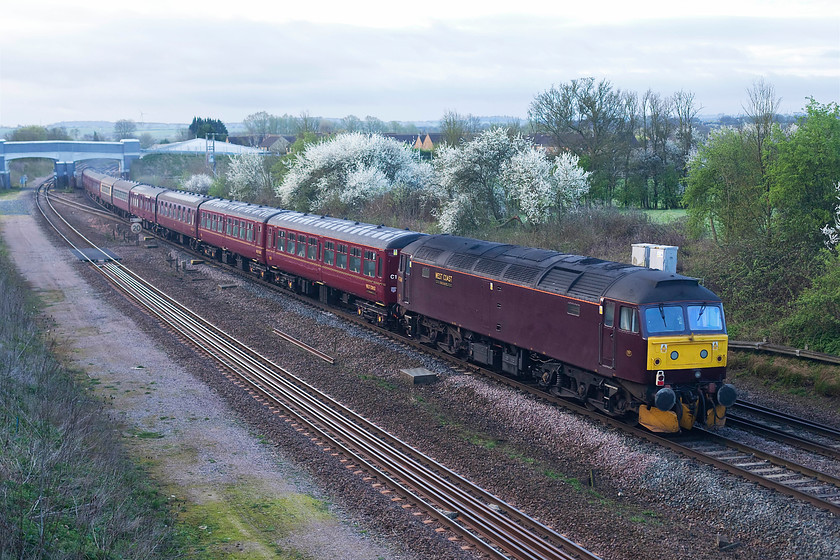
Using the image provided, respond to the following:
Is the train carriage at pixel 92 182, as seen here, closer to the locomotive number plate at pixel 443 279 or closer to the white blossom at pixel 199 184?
the white blossom at pixel 199 184

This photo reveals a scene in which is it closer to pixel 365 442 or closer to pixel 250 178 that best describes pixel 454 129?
pixel 250 178

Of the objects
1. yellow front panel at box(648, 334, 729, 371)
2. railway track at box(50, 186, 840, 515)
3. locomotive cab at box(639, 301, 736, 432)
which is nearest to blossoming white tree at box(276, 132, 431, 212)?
railway track at box(50, 186, 840, 515)

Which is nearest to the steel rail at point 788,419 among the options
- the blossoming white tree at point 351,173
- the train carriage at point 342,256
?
the train carriage at point 342,256

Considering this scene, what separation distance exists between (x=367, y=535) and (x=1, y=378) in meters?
9.18

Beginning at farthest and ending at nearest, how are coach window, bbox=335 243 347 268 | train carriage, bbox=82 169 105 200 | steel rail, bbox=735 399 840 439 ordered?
train carriage, bbox=82 169 105 200
coach window, bbox=335 243 347 268
steel rail, bbox=735 399 840 439

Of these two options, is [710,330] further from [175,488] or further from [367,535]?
[175,488]

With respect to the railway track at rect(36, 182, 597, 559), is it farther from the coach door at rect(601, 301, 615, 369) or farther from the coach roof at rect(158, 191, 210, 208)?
the coach roof at rect(158, 191, 210, 208)

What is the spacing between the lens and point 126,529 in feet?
35.3

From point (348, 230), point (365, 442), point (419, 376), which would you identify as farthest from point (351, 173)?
point (365, 442)

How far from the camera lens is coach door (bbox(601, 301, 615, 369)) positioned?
15.8 metres

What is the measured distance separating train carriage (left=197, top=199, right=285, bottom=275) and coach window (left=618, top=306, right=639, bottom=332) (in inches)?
892

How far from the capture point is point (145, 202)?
185 feet

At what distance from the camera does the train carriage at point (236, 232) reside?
36.0 m

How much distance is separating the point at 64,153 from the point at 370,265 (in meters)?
98.6
